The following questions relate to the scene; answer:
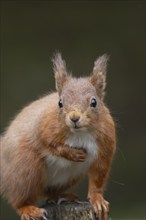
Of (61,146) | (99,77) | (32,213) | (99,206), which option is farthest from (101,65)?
(32,213)

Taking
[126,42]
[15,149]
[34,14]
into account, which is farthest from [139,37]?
[15,149]

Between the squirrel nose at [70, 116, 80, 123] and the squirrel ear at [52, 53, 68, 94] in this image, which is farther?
the squirrel ear at [52, 53, 68, 94]

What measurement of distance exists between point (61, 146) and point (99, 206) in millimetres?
383

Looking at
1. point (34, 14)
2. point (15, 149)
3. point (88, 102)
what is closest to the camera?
point (88, 102)

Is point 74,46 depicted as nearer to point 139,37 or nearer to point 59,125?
point 139,37

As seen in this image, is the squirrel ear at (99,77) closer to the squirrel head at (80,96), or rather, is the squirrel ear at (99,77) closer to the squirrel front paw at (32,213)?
the squirrel head at (80,96)

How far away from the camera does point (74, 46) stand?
9070 mm

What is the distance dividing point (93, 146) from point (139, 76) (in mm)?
3824

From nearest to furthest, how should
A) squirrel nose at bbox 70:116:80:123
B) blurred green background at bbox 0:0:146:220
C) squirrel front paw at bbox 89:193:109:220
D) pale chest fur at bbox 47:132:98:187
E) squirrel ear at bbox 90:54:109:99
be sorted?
squirrel nose at bbox 70:116:80:123
squirrel front paw at bbox 89:193:109:220
pale chest fur at bbox 47:132:98:187
squirrel ear at bbox 90:54:109:99
blurred green background at bbox 0:0:146:220

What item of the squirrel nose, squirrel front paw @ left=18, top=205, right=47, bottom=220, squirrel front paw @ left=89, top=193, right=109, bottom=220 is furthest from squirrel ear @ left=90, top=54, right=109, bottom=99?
squirrel front paw @ left=18, top=205, right=47, bottom=220

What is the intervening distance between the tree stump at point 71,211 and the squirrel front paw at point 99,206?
32 millimetres

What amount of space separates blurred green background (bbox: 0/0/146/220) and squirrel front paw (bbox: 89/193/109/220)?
135 inches

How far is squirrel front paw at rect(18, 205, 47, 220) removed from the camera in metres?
5.41

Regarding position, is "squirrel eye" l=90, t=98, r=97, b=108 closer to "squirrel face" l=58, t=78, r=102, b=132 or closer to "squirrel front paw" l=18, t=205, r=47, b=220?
"squirrel face" l=58, t=78, r=102, b=132
